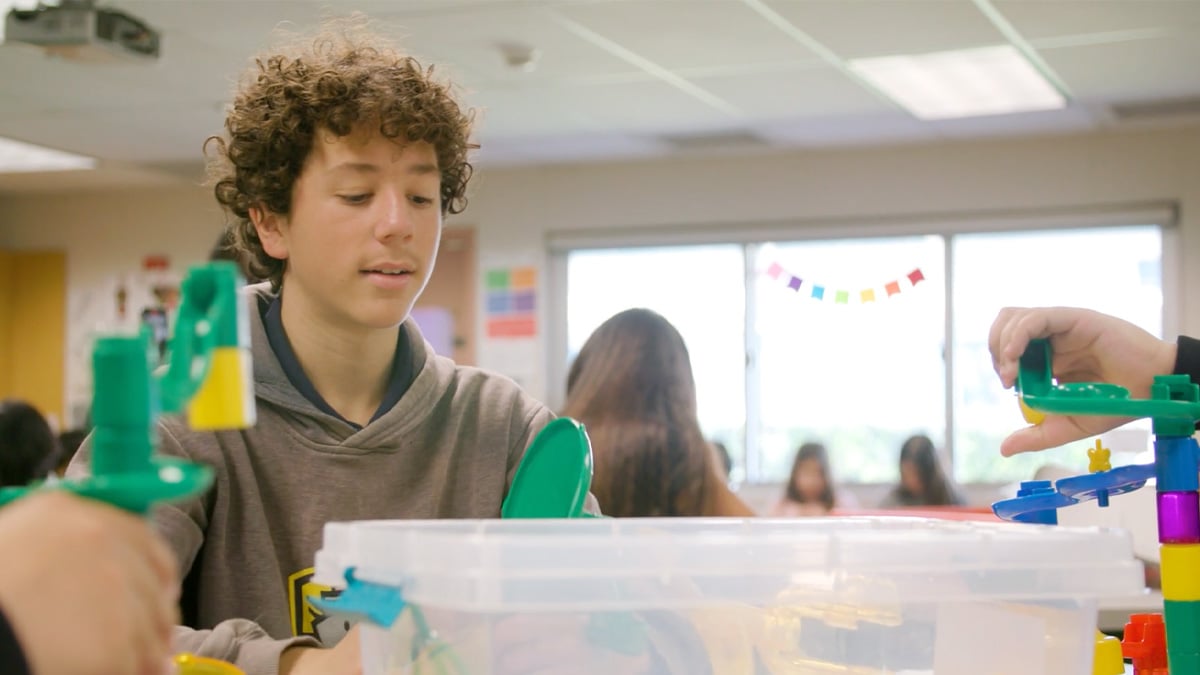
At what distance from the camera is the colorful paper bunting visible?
5.25m

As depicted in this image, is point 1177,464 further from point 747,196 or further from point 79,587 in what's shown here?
point 747,196

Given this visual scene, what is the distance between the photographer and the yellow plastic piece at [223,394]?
47 centimetres

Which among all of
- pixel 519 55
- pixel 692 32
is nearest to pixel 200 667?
pixel 692 32

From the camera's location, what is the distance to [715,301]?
5.61m

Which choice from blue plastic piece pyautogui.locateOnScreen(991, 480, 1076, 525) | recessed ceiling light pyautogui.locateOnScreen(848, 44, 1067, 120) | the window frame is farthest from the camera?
the window frame

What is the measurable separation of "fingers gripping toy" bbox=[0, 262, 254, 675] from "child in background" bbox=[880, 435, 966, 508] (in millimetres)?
4324

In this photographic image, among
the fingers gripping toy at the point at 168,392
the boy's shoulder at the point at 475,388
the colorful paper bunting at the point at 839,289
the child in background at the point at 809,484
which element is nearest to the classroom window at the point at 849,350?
the colorful paper bunting at the point at 839,289

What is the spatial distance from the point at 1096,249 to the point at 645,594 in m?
4.88

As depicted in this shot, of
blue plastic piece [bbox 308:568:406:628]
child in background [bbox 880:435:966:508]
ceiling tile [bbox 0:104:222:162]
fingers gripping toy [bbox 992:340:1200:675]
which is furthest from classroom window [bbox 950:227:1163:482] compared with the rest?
blue plastic piece [bbox 308:568:406:628]

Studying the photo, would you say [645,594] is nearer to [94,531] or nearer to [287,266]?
[94,531]

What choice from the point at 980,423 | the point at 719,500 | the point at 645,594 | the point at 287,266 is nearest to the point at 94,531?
the point at 645,594

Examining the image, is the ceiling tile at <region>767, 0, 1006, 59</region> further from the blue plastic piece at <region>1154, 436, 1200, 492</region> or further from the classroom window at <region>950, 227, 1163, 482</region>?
the blue plastic piece at <region>1154, 436, 1200, 492</region>

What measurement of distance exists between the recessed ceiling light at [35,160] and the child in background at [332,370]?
4406mm

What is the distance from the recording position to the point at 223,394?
47 centimetres
